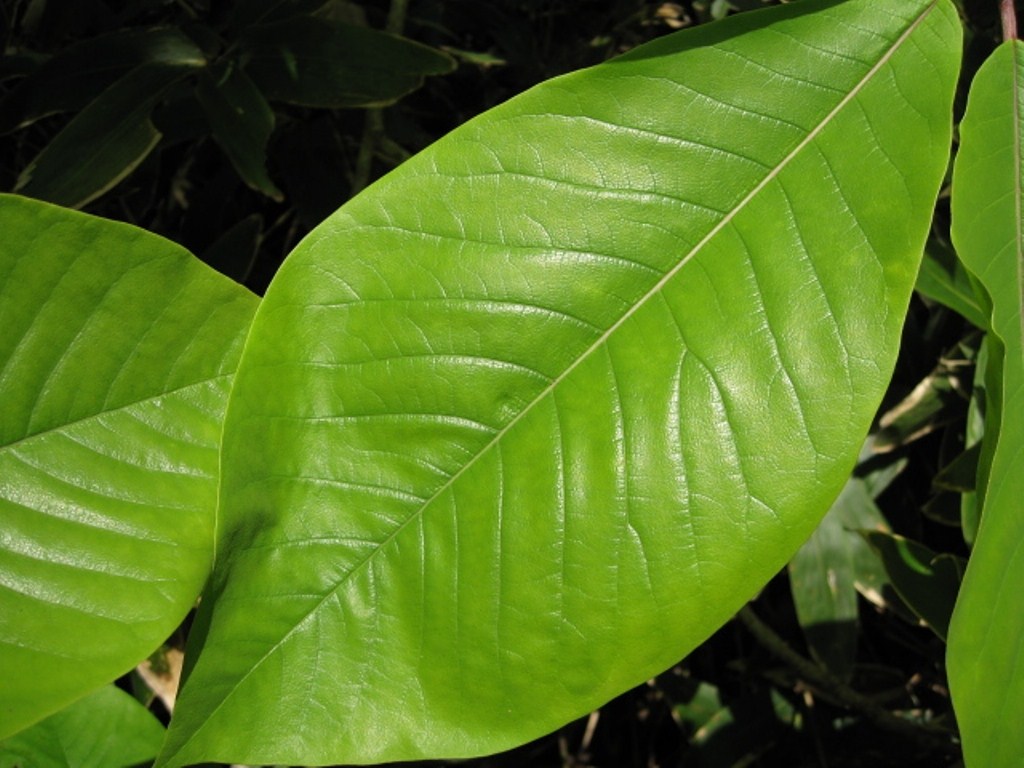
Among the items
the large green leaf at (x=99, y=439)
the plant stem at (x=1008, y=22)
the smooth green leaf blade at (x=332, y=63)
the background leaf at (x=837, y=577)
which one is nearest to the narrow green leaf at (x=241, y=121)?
the smooth green leaf blade at (x=332, y=63)

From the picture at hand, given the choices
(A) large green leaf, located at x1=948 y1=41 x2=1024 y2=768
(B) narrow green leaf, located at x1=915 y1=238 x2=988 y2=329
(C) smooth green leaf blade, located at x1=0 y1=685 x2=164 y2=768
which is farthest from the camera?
(B) narrow green leaf, located at x1=915 y1=238 x2=988 y2=329

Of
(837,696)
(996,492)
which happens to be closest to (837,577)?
(837,696)

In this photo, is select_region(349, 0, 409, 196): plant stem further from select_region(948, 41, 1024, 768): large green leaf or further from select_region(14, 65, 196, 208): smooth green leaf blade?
select_region(948, 41, 1024, 768): large green leaf

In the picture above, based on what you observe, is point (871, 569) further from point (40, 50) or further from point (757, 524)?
point (40, 50)

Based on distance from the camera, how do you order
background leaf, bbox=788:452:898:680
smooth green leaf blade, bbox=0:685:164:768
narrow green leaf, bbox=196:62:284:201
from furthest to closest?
1. background leaf, bbox=788:452:898:680
2. narrow green leaf, bbox=196:62:284:201
3. smooth green leaf blade, bbox=0:685:164:768

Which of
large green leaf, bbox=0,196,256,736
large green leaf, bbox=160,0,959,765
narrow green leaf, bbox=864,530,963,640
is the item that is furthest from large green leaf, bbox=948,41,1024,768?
narrow green leaf, bbox=864,530,963,640

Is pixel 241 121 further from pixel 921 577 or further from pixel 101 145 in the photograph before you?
pixel 921 577
